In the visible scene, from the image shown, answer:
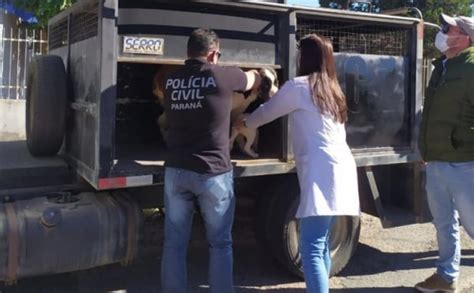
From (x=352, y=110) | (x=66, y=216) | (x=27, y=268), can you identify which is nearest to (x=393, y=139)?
(x=352, y=110)

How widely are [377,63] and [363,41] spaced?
228 mm

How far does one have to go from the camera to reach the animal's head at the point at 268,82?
4.28 metres

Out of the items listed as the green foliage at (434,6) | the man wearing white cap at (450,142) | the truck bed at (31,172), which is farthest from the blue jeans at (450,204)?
the green foliage at (434,6)

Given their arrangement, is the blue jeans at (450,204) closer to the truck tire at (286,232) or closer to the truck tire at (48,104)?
the truck tire at (286,232)

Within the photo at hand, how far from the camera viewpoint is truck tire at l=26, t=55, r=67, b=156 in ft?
14.6

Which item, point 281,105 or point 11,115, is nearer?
point 281,105

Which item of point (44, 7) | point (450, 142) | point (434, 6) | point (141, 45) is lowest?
point (450, 142)

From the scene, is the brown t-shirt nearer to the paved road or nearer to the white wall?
the paved road

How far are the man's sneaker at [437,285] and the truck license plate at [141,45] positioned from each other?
2824 millimetres

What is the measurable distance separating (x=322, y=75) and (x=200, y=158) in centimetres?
95

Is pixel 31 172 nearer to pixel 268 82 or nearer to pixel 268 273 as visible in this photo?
pixel 268 82

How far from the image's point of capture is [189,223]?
3916 mm

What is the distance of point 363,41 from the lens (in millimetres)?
5008

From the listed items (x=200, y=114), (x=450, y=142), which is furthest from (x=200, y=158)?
(x=450, y=142)
